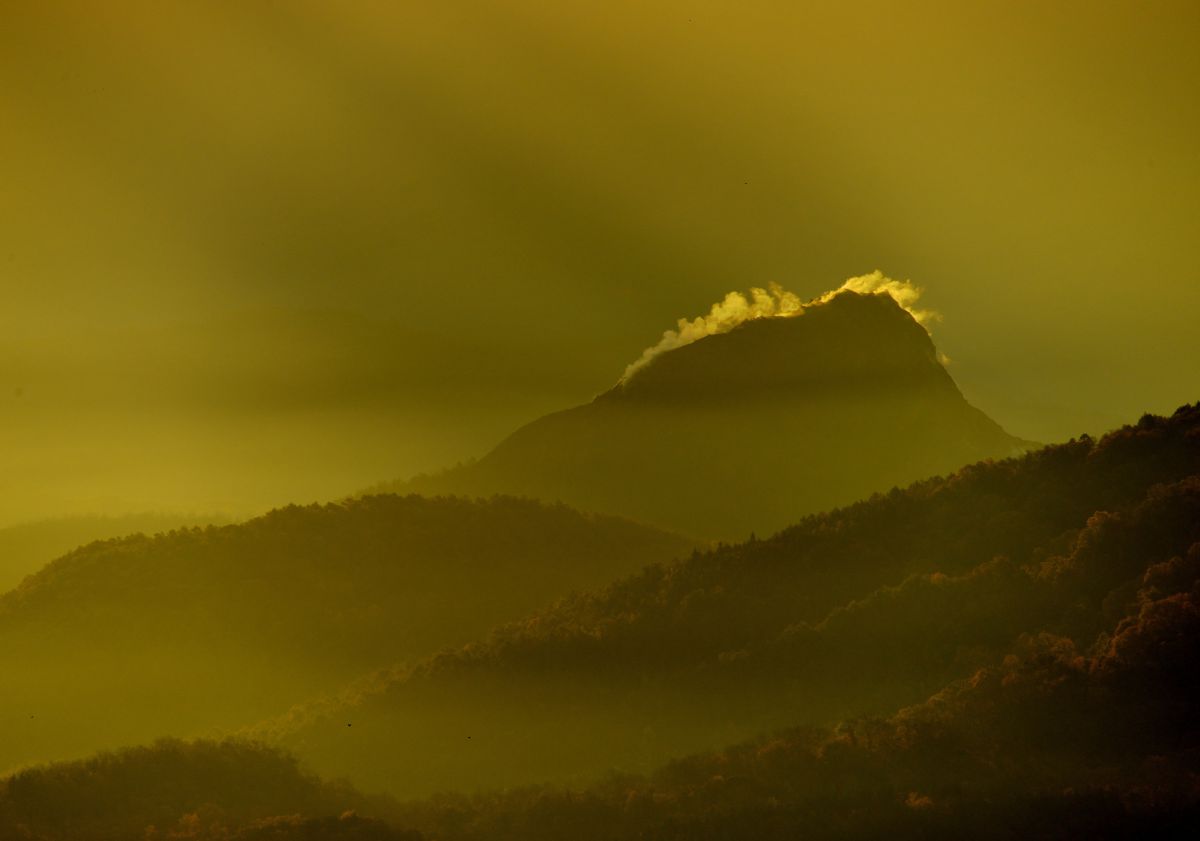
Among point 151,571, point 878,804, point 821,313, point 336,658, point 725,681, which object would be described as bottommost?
point 878,804

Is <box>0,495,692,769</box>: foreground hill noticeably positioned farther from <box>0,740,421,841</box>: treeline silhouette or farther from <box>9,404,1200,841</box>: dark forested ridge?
<box>0,740,421,841</box>: treeline silhouette

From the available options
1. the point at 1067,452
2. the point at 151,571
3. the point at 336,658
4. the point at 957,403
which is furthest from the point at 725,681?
the point at 957,403

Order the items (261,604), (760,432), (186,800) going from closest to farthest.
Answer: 1. (186,800)
2. (261,604)
3. (760,432)

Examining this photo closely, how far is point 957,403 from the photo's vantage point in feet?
465

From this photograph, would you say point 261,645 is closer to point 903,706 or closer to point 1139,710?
point 903,706

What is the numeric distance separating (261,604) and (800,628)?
36.7 meters

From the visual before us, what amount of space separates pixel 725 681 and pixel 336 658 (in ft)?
92.2

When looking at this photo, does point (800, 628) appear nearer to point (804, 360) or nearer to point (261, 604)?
point (261, 604)

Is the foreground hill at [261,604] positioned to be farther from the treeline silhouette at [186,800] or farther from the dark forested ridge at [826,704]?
the treeline silhouette at [186,800]

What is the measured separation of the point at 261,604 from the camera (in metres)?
74.2

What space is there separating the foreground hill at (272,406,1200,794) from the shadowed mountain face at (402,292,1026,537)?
5665 centimetres

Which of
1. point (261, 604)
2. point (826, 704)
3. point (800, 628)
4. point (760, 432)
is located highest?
point (760, 432)

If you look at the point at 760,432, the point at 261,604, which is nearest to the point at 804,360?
the point at 760,432

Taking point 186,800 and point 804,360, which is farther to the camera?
point 804,360
